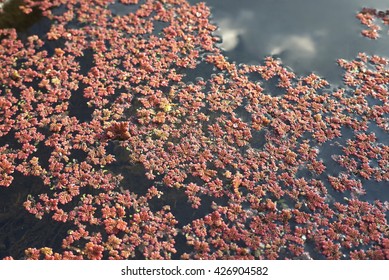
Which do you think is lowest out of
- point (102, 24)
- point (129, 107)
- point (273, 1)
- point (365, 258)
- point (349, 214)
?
point (365, 258)

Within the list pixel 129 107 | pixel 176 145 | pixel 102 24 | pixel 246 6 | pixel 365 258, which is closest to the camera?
pixel 365 258

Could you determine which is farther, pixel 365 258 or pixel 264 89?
pixel 264 89

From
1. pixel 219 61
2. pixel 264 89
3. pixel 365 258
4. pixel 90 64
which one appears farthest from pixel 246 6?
pixel 365 258

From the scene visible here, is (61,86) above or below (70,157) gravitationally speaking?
above

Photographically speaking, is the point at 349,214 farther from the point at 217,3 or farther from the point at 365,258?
the point at 217,3

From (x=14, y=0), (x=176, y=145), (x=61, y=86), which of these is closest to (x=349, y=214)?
(x=176, y=145)

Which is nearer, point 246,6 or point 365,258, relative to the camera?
point 365,258

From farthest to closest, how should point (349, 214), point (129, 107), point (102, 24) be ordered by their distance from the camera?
point (102, 24)
point (129, 107)
point (349, 214)

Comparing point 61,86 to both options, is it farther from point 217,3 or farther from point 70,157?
point 217,3

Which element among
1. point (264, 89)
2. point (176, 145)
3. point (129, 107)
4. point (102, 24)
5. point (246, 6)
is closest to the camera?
point (176, 145)
